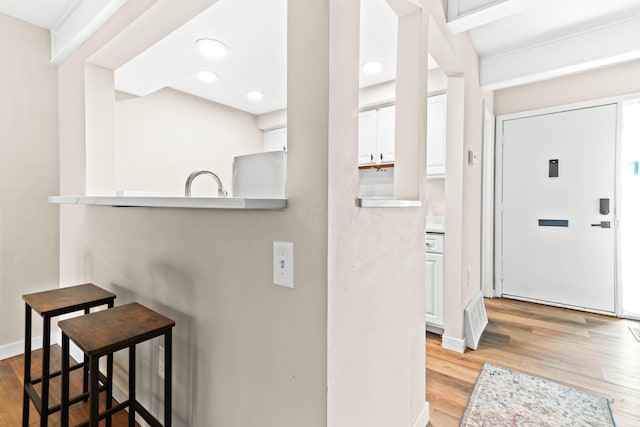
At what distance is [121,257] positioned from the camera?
1686 millimetres

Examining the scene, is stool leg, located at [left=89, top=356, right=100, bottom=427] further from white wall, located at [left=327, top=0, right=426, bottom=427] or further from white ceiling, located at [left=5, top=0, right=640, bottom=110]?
white ceiling, located at [left=5, top=0, right=640, bottom=110]

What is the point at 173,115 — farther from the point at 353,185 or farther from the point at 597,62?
the point at 597,62

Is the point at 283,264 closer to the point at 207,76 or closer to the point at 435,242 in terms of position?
the point at 435,242

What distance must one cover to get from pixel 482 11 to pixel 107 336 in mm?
2433

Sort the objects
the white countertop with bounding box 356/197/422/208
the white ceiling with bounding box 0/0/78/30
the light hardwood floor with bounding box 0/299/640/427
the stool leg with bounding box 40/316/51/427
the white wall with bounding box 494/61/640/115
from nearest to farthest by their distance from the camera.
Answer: the white countertop with bounding box 356/197/422/208 < the stool leg with bounding box 40/316/51/427 < the light hardwood floor with bounding box 0/299/640/427 < the white ceiling with bounding box 0/0/78/30 < the white wall with bounding box 494/61/640/115

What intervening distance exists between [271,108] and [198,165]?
1.24 meters

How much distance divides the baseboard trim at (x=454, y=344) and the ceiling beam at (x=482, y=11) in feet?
7.02

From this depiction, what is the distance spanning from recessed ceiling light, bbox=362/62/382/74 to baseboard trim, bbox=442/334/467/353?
2.36 metres

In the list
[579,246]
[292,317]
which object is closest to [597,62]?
[579,246]

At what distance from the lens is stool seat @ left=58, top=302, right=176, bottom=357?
104cm

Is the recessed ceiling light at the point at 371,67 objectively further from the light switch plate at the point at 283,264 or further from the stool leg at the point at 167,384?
the stool leg at the point at 167,384

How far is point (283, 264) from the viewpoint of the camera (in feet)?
3.13

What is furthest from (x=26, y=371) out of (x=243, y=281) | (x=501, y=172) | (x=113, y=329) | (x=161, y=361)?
(x=501, y=172)

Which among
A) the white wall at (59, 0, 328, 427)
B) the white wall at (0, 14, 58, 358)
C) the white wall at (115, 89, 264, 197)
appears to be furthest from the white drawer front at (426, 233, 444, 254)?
the white wall at (0, 14, 58, 358)
